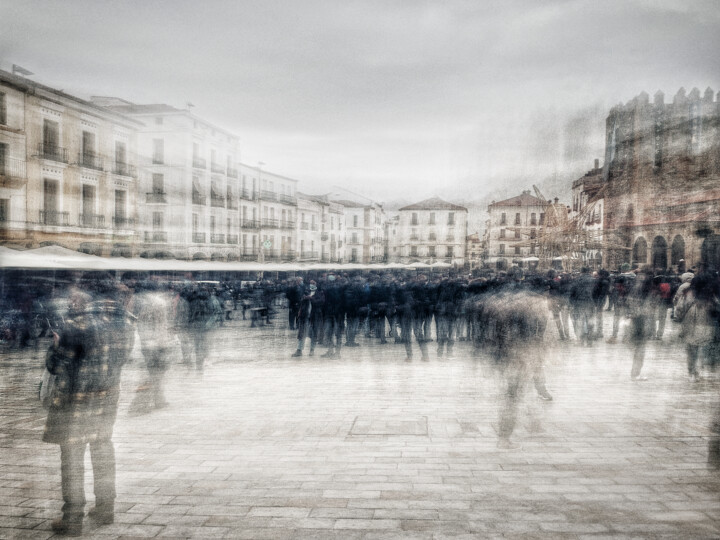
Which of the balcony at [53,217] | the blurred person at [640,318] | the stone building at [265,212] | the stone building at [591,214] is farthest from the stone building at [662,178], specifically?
the balcony at [53,217]

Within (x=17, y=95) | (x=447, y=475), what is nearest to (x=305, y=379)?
(x=447, y=475)

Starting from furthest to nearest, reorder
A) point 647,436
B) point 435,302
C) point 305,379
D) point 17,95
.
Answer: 1. point 17,95
2. point 435,302
3. point 305,379
4. point 647,436

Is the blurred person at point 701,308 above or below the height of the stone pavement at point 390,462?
above

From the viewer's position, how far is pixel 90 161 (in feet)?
40.0

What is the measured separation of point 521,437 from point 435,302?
558 centimetres

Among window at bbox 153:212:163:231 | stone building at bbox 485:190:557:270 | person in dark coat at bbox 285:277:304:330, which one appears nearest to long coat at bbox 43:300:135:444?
person in dark coat at bbox 285:277:304:330

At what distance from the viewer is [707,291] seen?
5.71 m

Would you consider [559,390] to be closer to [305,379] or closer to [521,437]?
[521,437]

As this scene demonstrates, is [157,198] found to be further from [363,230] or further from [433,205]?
[363,230]

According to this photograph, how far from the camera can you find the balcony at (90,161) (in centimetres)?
1186

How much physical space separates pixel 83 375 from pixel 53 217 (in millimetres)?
10760

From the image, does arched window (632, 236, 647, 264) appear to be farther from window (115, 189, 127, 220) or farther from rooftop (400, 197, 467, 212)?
window (115, 189, 127, 220)

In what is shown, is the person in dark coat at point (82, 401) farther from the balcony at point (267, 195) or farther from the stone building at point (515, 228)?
the stone building at point (515, 228)

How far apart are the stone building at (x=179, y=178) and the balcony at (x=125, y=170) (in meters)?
0.70
